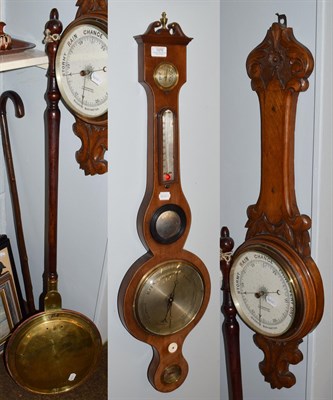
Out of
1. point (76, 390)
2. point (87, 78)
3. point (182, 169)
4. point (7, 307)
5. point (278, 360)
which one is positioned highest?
point (87, 78)

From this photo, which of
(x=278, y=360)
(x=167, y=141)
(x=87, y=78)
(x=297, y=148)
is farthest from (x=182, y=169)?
(x=278, y=360)

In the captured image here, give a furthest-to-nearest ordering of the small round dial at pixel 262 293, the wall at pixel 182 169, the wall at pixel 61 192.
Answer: the small round dial at pixel 262 293 → the wall at pixel 182 169 → the wall at pixel 61 192

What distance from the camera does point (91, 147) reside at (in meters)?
0.86

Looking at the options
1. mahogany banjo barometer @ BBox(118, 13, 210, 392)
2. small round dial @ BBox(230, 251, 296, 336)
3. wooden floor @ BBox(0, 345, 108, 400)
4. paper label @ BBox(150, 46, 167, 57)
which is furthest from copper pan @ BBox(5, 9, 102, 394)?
small round dial @ BBox(230, 251, 296, 336)

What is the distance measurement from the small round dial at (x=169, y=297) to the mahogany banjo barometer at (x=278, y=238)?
0.44 feet

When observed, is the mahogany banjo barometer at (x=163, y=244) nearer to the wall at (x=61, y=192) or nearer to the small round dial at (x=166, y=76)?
the small round dial at (x=166, y=76)

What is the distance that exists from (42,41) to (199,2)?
49 cm

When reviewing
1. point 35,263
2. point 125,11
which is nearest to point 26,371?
point 35,263

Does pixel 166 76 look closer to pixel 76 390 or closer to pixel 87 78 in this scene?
pixel 87 78

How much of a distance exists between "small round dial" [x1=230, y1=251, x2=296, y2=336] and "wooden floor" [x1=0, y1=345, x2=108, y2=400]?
1.24 ft

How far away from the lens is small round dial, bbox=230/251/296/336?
1.12m

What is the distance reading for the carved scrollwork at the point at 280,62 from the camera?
3.40 feet

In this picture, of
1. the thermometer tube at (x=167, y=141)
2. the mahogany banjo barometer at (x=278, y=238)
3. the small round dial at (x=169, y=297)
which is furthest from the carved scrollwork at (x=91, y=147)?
the mahogany banjo barometer at (x=278, y=238)

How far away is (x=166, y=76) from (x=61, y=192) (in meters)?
0.33
